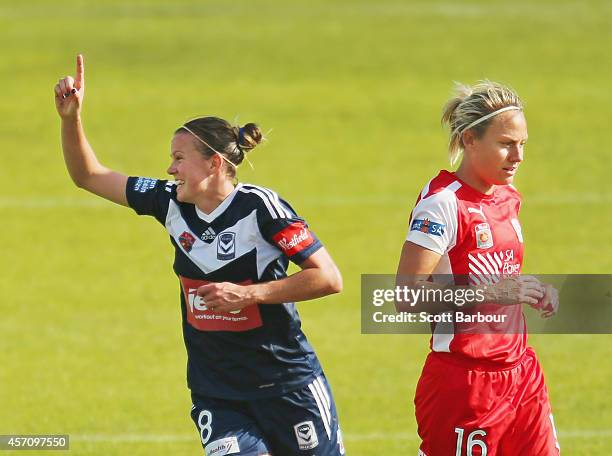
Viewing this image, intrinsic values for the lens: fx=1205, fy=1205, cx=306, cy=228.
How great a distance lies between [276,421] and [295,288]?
2.40 ft

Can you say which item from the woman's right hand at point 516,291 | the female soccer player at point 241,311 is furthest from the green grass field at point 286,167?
the woman's right hand at point 516,291

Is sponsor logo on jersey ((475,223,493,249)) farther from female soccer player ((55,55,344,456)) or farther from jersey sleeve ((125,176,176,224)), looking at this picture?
jersey sleeve ((125,176,176,224))

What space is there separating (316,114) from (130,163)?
3299 millimetres

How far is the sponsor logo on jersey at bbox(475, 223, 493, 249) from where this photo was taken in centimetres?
549

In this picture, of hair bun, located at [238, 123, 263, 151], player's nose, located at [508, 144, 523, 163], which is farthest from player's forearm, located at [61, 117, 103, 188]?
player's nose, located at [508, 144, 523, 163]

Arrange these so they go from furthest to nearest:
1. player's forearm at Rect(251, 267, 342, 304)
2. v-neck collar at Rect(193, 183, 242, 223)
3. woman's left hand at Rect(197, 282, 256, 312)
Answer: v-neck collar at Rect(193, 183, 242, 223) → player's forearm at Rect(251, 267, 342, 304) → woman's left hand at Rect(197, 282, 256, 312)

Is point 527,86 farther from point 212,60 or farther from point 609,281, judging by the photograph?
point 609,281

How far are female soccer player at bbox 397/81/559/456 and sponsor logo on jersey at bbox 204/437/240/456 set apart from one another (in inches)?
34.3

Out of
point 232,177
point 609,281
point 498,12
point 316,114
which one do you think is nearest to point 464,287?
point 232,177

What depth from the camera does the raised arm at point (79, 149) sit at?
233 inches

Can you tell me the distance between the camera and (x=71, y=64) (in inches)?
787

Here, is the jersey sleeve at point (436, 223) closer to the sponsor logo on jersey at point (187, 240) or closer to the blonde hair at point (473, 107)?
the blonde hair at point (473, 107)

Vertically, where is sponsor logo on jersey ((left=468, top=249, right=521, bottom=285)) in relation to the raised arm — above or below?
below

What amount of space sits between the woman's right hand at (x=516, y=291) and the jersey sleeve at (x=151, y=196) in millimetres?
1630
